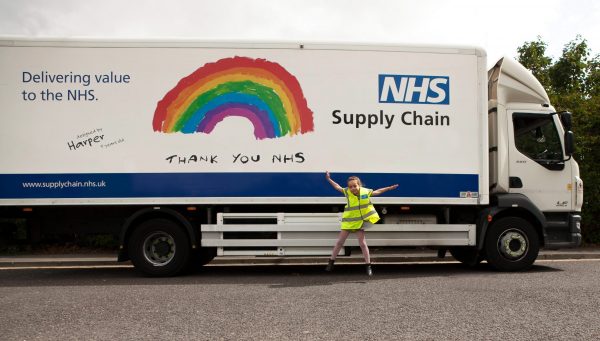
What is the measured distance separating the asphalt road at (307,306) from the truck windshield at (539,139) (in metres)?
1.73

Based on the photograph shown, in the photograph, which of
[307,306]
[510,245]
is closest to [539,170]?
[510,245]

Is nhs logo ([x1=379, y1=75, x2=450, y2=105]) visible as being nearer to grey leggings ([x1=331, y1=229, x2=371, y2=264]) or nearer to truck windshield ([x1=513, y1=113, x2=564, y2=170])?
truck windshield ([x1=513, y1=113, x2=564, y2=170])

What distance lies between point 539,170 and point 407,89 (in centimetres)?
245

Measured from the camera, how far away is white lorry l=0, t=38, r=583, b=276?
769 centimetres

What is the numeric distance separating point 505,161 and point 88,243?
8784 millimetres

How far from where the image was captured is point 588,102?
12.2 metres

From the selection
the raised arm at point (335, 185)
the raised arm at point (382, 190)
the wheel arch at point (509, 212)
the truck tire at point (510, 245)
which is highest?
the raised arm at point (335, 185)

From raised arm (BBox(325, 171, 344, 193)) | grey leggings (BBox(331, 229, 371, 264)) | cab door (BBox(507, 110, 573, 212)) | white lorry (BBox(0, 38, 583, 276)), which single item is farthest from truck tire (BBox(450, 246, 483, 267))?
raised arm (BBox(325, 171, 344, 193))

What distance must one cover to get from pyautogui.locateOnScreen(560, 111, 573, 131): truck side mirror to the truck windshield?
31cm

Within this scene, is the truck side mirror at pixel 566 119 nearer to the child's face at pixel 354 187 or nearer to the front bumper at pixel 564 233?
the front bumper at pixel 564 233

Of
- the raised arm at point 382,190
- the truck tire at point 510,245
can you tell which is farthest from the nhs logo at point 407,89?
the truck tire at point 510,245

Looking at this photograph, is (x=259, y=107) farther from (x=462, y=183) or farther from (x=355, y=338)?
(x=355, y=338)

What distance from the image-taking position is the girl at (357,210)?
24.6 ft

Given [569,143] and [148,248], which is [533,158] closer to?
[569,143]
